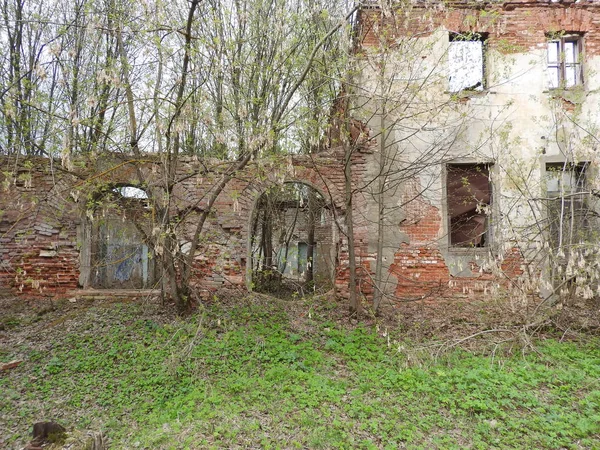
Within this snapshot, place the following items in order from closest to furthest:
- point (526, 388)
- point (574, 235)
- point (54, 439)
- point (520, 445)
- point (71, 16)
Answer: point (54, 439) < point (520, 445) < point (526, 388) < point (574, 235) < point (71, 16)

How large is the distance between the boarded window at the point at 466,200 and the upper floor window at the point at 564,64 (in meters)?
2.39

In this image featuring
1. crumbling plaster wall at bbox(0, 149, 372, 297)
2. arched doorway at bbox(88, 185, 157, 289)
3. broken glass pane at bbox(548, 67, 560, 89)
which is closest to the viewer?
crumbling plaster wall at bbox(0, 149, 372, 297)

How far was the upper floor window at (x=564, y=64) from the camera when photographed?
7973 millimetres

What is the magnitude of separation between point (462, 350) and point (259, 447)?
11.5ft

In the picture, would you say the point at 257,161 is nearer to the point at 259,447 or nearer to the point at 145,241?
the point at 145,241

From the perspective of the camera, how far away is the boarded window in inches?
315

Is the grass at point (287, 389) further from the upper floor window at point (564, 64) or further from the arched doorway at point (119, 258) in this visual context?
the upper floor window at point (564, 64)

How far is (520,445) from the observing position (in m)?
3.56

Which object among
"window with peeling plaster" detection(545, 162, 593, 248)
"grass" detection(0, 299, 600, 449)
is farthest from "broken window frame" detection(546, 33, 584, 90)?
"grass" detection(0, 299, 600, 449)

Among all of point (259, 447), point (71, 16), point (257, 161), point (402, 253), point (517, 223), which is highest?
point (71, 16)

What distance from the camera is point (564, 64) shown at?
7984 mm

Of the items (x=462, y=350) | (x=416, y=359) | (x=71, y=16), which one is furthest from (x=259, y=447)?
(x=71, y=16)

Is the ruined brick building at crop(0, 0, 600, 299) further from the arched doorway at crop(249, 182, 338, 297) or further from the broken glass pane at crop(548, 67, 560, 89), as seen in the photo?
the arched doorway at crop(249, 182, 338, 297)

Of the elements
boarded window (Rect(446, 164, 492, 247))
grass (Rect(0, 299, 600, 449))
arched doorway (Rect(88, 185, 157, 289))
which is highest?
boarded window (Rect(446, 164, 492, 247))
